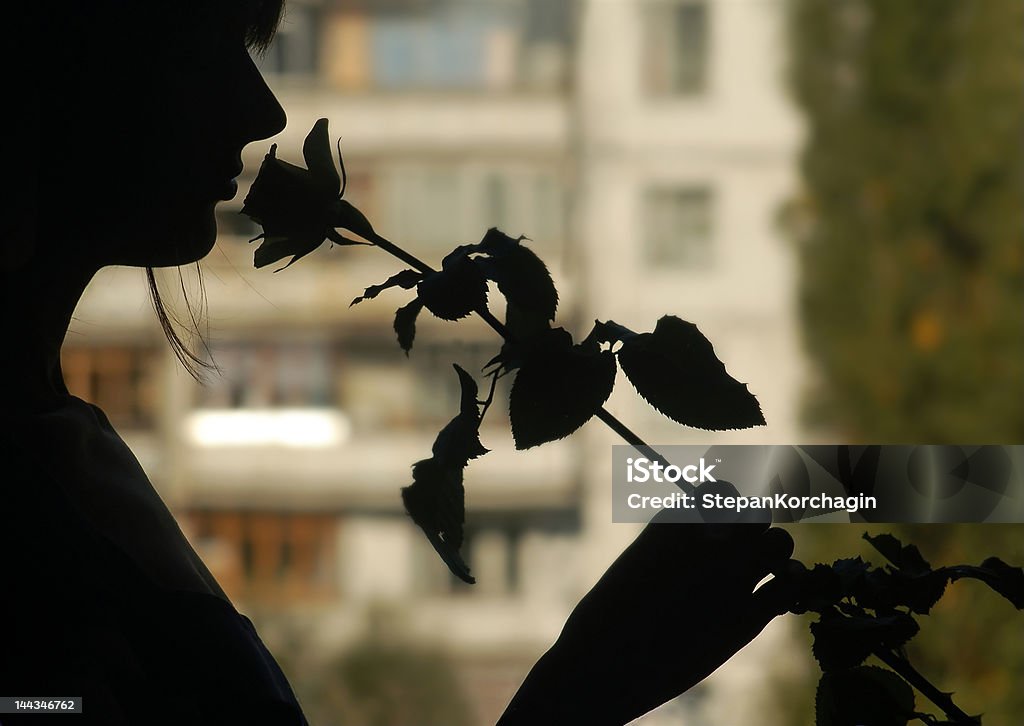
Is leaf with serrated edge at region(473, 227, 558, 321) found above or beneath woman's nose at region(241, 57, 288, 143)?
beneath

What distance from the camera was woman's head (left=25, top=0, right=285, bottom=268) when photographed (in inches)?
13.2

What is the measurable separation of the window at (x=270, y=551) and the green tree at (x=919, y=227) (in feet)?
6.49

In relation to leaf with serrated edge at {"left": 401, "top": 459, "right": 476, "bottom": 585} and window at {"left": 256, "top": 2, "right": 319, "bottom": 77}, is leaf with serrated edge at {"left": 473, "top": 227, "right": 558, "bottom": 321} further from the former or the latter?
window at {"left": 256, "top": 2, "right": 319, "bottom": 77}

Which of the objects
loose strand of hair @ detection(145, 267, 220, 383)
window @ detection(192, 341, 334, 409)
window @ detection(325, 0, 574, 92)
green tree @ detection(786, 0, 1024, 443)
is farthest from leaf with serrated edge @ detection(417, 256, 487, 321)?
window @ detection(192, 341, 334, 409)

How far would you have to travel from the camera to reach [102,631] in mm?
303

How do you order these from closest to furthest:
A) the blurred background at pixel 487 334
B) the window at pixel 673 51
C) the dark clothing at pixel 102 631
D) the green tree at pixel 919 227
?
the dark clothing at pixel 102 631
the green tree at pixel 919 227
the blurred background at pixel 487 334
the window at pixel 673 51

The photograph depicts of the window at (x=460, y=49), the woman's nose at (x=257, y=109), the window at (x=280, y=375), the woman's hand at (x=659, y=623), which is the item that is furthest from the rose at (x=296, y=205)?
the window at (x=280, y=375)

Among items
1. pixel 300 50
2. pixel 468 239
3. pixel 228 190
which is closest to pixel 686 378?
pixel 228 190

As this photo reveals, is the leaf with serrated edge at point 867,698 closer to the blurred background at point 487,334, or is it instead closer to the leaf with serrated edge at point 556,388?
the leaf with serrated edge at point 556,388

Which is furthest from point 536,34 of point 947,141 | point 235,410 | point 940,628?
point 940,628

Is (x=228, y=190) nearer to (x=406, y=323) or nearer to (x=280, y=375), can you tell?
(x=406, y=323)

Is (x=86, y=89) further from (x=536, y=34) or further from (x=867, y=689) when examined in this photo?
(x=536, y=34)

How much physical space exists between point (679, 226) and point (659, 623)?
4.16m

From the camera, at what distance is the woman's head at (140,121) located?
336 mm
